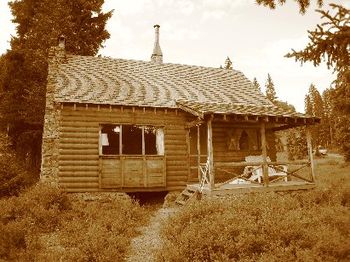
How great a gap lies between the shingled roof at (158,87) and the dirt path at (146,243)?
4.45 m

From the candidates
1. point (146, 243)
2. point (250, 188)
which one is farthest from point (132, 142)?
point (146, 243)

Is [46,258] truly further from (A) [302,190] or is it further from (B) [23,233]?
(A) [302,190]

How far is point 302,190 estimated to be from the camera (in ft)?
44.7

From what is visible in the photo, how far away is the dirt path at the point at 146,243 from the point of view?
777 cm

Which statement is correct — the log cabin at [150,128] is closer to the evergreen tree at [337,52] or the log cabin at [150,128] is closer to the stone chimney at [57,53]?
the stone chimney at [57,53]

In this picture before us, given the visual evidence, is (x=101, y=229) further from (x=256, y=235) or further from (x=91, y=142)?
(x=91, y=142)

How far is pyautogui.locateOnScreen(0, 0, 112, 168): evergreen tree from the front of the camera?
2092cm

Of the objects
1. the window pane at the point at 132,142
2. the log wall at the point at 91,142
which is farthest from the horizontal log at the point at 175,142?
the window pane at the point at 132,142

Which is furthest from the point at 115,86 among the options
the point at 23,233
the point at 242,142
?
the point at 23,233

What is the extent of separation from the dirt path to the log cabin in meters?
2.71

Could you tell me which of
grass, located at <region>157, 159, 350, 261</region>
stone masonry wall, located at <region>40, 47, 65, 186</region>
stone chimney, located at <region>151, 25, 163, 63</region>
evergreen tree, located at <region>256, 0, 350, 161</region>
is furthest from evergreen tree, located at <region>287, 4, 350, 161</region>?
stone chimney, located at <region>151, 25, 163, 63</region>

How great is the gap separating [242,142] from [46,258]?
1113cm

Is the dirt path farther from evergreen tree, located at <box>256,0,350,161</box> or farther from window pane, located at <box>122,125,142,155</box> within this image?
window pane, located at <box>122,125,142,155</box>

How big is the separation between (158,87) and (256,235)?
10477mm
